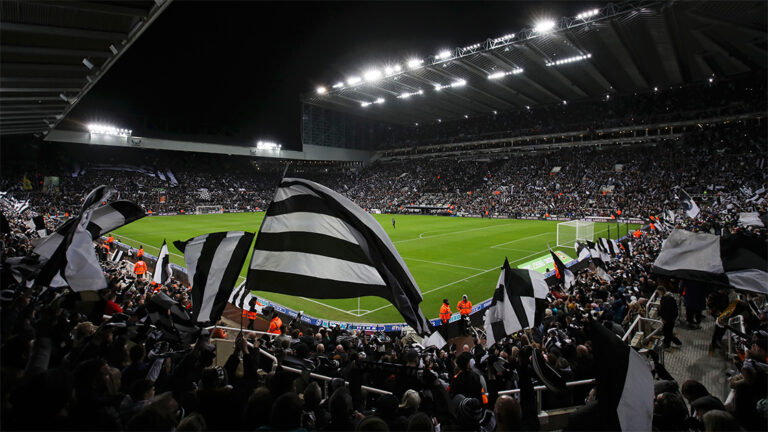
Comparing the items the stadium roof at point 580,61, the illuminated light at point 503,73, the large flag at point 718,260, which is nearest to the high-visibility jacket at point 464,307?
the large flag at point 718,260

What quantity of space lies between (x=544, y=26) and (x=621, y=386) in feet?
112

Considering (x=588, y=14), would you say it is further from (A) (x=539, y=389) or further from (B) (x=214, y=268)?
(B) (x=214, y=268)

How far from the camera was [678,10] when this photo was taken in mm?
25375

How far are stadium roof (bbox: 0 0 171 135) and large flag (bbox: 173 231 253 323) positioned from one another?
553 centimetres

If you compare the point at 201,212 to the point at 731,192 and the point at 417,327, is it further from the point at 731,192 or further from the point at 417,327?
the point at 731,192

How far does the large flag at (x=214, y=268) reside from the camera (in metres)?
4.95

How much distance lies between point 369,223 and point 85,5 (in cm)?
747

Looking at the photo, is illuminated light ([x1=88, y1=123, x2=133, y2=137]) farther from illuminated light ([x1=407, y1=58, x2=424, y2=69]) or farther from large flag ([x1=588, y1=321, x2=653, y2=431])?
large flag ([x1=588, y1=321, x2=653, y2=431])

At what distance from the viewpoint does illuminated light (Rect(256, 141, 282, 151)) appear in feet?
208

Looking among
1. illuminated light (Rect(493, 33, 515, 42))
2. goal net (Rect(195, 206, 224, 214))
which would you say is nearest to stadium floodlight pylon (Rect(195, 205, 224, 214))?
goal net (Rect(195, 206, 224, 214))

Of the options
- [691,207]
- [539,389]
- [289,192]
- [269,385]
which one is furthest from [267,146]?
[269,385]

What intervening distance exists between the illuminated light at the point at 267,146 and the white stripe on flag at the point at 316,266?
62.9 meters

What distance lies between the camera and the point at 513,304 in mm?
7676

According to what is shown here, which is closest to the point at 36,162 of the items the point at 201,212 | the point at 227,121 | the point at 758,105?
the point at 201,212
